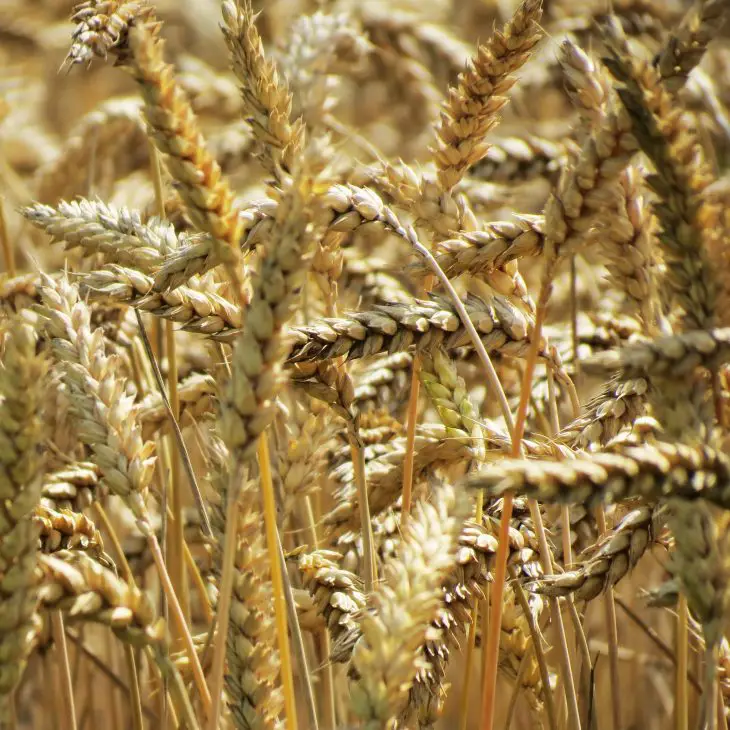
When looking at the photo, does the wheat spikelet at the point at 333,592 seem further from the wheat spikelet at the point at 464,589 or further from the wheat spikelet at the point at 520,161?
the wheat spikelet at the point at 520,161

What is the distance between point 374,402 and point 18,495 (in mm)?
830

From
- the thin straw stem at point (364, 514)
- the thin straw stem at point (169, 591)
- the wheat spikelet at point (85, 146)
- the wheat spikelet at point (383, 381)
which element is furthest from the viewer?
the wheat spikelet at point (85, 146)

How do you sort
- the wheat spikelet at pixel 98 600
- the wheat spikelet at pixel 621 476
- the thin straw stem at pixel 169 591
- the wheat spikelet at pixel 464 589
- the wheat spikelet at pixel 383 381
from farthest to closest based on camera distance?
the wheat spikelet at pixel 383 381, the wheat spikelet at pixel 464 589, the thin straw stem at pixel 169 591, the wheat spikelet at pixel 98 600, the wheat spikelet at pixel 621 476

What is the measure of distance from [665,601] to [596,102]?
0.45m

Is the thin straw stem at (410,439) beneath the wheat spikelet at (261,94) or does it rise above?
beneath

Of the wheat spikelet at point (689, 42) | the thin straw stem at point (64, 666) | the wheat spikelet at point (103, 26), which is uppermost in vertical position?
the wheat spikelet at point (103, 26)

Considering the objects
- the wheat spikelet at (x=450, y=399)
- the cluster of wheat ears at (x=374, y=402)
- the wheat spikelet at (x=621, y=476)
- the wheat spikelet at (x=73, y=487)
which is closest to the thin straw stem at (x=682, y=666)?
Answer: the cluster of wheat ears at (x=374, y=402)

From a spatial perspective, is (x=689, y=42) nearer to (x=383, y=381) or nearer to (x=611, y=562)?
(x=611, y=562)

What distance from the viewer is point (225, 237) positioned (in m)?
0.72

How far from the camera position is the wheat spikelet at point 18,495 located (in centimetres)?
67

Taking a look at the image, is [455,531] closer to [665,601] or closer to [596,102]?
[665,601]

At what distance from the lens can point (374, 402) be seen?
58.4 inches

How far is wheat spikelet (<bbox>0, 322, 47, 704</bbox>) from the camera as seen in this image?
2.21ft

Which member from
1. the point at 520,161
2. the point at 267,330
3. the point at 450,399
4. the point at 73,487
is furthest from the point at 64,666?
the point at 520,161
